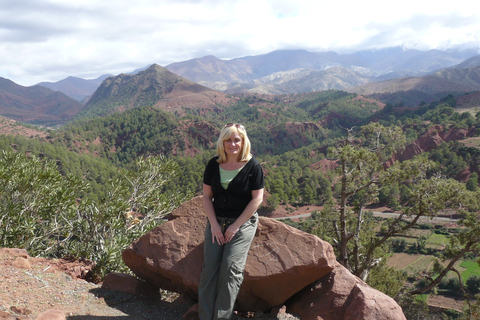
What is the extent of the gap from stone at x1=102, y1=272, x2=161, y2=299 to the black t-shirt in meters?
3.17

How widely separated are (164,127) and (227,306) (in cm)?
12826

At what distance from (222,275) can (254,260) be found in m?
1.48

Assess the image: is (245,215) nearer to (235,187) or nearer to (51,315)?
(235,187)

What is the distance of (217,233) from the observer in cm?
451

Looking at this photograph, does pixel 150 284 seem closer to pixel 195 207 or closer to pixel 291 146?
pixel 195 207

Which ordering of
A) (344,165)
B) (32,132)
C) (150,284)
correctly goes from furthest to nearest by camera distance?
1. (32,132)
2. (344,165)
3. (150,284)

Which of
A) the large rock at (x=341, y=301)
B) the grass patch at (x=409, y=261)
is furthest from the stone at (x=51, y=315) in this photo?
the grass patch at (x=409, y=261)

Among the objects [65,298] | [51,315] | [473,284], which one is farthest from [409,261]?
[51,315]

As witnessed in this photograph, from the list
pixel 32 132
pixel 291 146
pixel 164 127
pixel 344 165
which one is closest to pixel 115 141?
pixel 164 127

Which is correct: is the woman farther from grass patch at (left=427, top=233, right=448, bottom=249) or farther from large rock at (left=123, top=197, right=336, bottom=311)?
grass patch at (left=427, top=233, right=448, bottom=249)

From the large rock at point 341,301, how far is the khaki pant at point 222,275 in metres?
2.09

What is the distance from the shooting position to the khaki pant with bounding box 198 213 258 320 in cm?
437

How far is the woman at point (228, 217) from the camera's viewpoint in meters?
4.43

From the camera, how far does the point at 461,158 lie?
195ft
